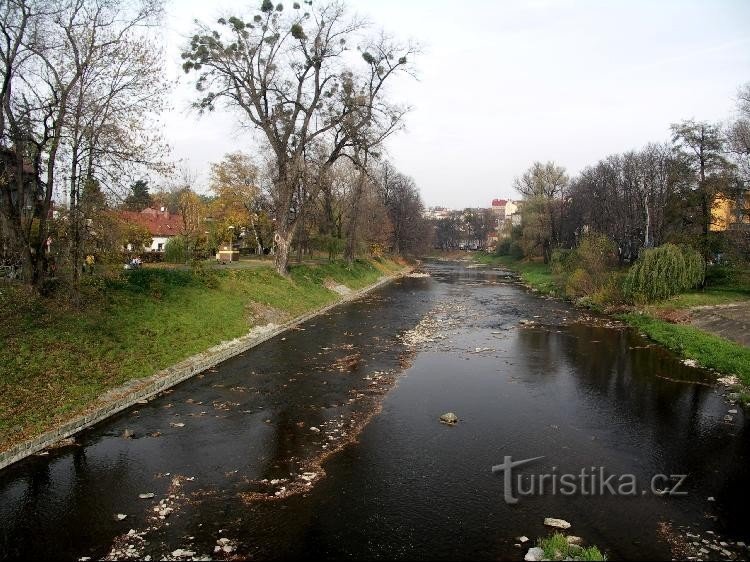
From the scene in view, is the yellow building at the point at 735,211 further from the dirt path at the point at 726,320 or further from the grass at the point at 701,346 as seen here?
the grass at the point at 701,346

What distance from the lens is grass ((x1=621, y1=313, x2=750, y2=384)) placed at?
60.3 ft

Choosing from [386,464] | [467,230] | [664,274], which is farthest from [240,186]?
[467,230]

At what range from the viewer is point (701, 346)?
21.3 metres

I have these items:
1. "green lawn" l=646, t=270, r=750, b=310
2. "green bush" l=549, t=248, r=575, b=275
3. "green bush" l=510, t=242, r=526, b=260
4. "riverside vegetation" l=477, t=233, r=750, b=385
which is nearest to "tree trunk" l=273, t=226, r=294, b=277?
"riverside vegetation" l=477, t=233, r=750, b=385

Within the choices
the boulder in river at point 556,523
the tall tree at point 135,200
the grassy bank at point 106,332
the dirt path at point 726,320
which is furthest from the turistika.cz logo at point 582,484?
the tall tree at point 135,200

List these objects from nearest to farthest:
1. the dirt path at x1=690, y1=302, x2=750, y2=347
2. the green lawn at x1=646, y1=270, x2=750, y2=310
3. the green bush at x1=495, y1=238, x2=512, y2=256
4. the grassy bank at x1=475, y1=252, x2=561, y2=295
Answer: the dirt path at x1=690, y1=302, x2=750, y2=347 → the green lawn at x1=646, y1=270, x2=750, y2=310 → the grassy bank at x1=475, y1=252, x2=561, y2=295 → the green bush at x1=495, y1=238, x2=512, y2=256

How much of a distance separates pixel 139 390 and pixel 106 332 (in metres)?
3.49

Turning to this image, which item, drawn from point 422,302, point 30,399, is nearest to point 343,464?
point 30,399

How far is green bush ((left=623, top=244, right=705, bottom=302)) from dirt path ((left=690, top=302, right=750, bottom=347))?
2.92 metres

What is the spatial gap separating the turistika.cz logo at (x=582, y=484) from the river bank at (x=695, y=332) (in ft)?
23.6

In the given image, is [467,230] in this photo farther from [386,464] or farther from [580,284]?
[386,464]

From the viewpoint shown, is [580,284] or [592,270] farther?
[580,284]

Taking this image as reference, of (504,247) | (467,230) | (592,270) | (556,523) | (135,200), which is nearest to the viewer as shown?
(556,523)

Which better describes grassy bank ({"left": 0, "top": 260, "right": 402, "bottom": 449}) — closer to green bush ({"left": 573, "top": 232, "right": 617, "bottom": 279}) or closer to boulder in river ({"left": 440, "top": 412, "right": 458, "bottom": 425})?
boulder in river ({"left": 440, "top": 412, "right": 458, "bottom": 425})
